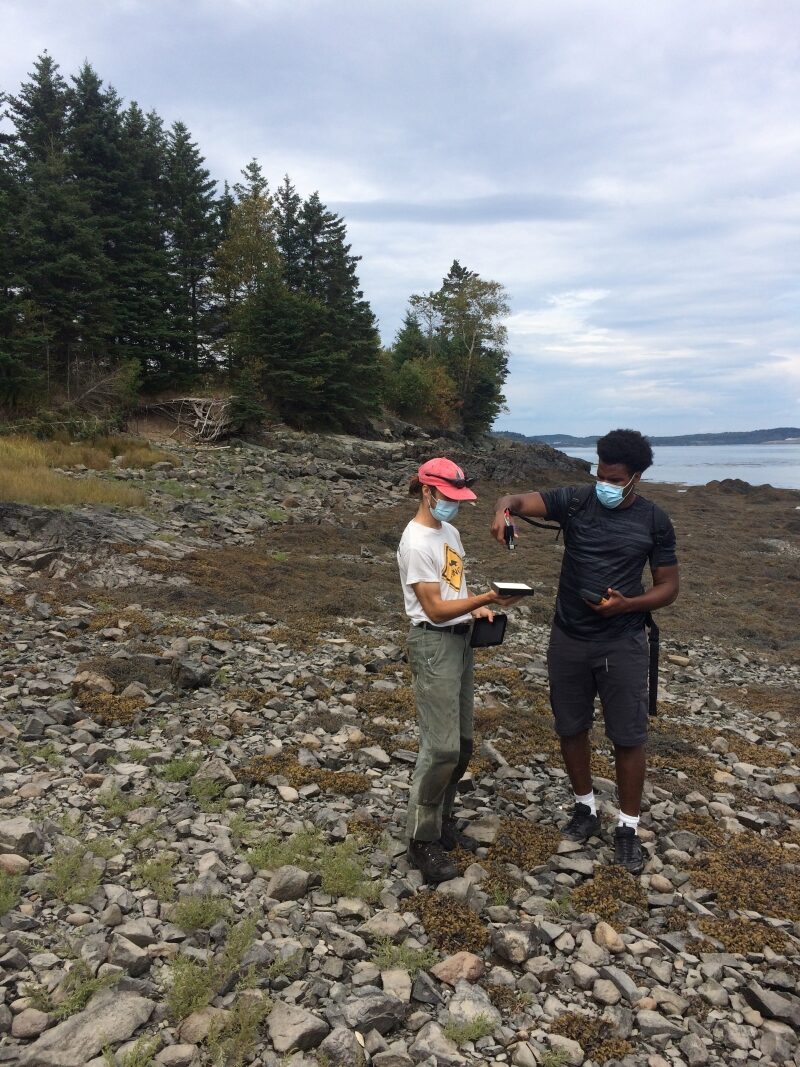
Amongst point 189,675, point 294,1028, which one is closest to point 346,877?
point 294,1028

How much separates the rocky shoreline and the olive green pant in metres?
0.57

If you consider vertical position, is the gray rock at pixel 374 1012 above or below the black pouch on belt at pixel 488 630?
below

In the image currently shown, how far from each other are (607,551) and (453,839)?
2160 millimetres

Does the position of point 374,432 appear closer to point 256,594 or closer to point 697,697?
point 256,594

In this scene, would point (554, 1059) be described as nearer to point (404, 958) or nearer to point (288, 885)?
point (404, 958)

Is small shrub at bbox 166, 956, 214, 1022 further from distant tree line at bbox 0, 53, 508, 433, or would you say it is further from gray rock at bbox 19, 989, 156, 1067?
distant tree line at bbox 0, 53, 508, 433

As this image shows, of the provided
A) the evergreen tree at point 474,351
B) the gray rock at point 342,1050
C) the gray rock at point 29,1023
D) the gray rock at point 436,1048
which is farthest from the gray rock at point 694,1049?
the evergreen tree at point 474,351

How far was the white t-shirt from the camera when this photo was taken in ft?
13.1

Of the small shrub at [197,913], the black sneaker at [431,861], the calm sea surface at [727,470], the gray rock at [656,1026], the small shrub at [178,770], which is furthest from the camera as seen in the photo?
the calm sea surface at [727,470]

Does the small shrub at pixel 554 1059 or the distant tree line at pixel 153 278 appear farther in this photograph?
the distant tree line at pixel 153 278

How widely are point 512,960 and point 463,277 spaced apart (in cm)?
6619

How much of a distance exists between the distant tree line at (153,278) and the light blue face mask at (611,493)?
1033 inches

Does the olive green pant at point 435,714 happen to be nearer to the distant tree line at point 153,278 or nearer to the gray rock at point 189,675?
the gray rock at point 189,675

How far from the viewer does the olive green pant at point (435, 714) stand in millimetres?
4016
